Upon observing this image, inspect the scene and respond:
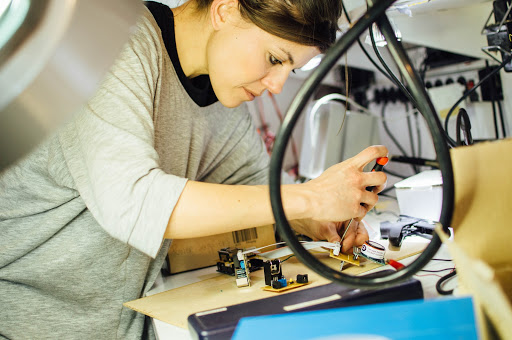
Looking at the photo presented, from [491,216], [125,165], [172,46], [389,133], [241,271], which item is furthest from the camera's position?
[389,133]

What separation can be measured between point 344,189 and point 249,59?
0.33 meters

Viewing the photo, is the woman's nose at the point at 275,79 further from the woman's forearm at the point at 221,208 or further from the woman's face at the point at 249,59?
the woman's forearm at the point at 221,208

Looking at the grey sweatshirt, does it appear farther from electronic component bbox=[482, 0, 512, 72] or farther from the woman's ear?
electronic component bbox=[482, 0, 512, 72]

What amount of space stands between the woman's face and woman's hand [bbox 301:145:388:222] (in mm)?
253

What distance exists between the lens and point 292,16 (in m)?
0.86

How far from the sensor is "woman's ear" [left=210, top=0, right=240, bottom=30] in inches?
36.4

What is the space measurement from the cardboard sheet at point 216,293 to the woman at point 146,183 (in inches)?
3.5

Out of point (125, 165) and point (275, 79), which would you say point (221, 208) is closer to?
point (125, 165)

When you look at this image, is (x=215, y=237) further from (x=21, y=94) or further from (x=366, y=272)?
(x=21, y=94)

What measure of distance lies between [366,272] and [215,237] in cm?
43

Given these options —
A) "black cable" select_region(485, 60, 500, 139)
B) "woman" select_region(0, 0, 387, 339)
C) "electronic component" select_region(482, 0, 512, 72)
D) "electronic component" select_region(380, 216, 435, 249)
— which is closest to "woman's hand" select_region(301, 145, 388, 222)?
"woman" select_region(0, 0, 387, 339)

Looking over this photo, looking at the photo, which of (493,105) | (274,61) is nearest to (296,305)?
(274,61)

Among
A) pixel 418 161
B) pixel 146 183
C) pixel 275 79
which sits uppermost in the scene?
pixel 275 79

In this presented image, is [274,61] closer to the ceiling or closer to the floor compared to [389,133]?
closer to the ceiling
